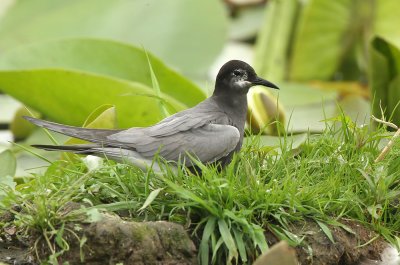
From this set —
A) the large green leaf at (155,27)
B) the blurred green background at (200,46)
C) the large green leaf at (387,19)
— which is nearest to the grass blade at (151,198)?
the blurred green background at (200,46)

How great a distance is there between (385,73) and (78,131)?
2.06 m

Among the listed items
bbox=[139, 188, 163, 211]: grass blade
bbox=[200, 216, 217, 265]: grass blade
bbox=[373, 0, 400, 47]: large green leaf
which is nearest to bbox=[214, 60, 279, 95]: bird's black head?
bbox=[139, 188, 163, 211]: grass blade

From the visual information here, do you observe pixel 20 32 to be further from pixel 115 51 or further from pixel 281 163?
pixel 281 163

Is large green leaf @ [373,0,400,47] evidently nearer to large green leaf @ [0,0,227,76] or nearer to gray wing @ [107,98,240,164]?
large green leaf @ [0,0,227,76]

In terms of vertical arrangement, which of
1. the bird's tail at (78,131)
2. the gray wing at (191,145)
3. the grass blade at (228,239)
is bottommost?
the grass blade at (228,239)

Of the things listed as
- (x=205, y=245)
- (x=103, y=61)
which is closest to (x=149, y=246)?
(x=205, y=245)

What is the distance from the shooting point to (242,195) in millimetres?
3508

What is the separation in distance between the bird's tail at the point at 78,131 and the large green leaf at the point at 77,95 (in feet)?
2.72

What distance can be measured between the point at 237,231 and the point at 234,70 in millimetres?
1318

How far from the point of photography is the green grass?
3322 millimetres

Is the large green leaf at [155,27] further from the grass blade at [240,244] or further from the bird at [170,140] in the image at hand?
the grass blade at [240,244]

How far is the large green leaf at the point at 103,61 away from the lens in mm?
5289

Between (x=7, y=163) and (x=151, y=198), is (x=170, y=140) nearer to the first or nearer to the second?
(x=151, y=198)

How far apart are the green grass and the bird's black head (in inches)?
21.8
